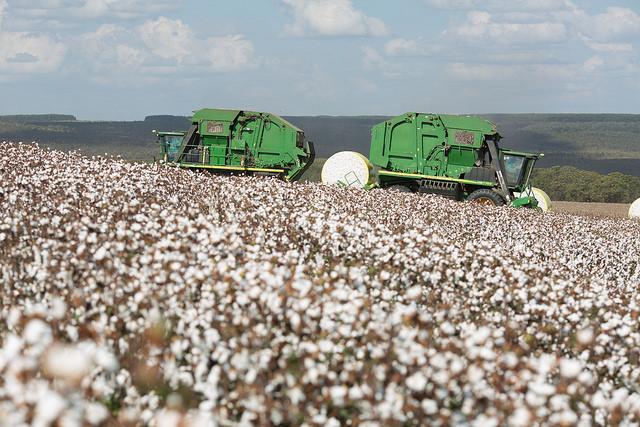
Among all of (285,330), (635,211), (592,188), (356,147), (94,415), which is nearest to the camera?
(94,415)

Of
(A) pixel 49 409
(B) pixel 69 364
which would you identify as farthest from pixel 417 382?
(A) pixel 49 409

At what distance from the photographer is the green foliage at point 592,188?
226ft

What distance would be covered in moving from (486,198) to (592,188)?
46.3 m

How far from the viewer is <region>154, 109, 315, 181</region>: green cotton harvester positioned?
96.1ft

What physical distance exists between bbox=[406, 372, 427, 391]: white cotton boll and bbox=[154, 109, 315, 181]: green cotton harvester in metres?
24.3

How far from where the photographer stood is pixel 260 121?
29.5 m

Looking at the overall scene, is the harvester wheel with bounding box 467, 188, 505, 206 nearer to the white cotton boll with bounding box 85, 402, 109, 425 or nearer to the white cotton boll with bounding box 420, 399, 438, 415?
the white cotton boll with bounding box 420, 399, 438, 415

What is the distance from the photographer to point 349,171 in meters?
29.0

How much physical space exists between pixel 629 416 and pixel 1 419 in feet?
14.2

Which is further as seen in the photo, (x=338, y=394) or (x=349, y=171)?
(x=349, y=171)

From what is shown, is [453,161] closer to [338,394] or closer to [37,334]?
[338,394]

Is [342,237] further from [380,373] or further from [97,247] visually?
[380,373]

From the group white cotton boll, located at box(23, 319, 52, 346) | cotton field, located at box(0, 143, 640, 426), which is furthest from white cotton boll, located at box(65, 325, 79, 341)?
white cotton boll, located at box(23, 319, 52, 346)

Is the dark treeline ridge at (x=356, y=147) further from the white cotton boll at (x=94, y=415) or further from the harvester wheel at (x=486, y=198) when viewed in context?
the white cotton boll at (x=94, y=415)
